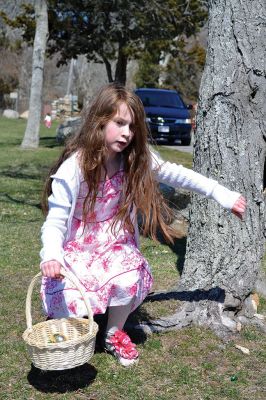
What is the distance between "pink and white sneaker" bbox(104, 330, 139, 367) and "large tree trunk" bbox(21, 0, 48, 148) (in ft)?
43.5

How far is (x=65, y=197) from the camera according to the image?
A: 3.22m

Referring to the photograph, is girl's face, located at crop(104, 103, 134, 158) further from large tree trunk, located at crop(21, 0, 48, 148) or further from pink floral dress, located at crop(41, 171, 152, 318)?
large tree trunk, located at crop(21, 0, 48, 148)

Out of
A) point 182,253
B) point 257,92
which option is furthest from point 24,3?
point 257,92

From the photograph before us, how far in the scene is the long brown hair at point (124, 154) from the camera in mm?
3289

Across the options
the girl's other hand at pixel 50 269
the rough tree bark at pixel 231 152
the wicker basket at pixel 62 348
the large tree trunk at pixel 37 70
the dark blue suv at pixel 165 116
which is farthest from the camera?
the dark blue suv at pixel 165 116

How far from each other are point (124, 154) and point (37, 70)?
523 inches

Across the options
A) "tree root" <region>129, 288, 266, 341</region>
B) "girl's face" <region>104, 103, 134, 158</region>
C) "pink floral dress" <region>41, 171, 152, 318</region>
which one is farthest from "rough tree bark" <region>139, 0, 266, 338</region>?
Result: "girl's face" <region>104, 103, 134, 158</region>

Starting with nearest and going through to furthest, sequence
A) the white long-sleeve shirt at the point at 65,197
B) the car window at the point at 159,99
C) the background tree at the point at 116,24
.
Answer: the white long-sleeve shirt at the point at 65,197 < the background tree at the point at 116,24 < the car window at the point at 159,99

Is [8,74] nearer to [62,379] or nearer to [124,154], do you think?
[124,154]

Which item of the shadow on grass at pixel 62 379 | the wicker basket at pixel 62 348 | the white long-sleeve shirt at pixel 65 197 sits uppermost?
the white long-sleeve shirt at pixel 65 197

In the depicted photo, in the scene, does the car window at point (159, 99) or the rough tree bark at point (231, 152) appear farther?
the car window at point (159, 99)

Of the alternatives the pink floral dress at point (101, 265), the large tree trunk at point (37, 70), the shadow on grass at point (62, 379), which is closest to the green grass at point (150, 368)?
the shadow on grass at point (62, 379)

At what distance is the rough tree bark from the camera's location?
4.00 metres

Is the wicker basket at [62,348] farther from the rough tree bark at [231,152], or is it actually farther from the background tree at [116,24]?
the background tree at [116,24]
